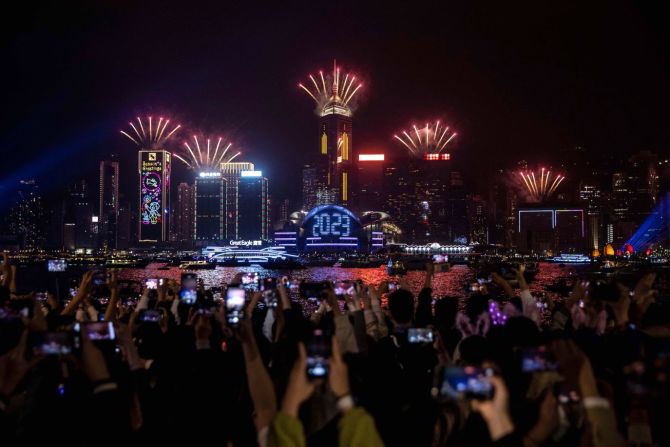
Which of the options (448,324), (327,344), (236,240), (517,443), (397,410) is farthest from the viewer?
(236,240)

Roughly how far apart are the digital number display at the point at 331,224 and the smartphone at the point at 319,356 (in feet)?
533

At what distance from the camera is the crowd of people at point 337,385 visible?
3217 millimetres

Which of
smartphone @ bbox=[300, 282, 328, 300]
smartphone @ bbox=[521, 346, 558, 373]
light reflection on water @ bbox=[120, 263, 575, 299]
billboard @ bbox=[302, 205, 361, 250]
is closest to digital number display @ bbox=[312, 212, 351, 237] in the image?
billboard @ bbox=[302, 205, 361, 250]

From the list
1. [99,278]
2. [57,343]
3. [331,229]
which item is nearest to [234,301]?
[99,278]

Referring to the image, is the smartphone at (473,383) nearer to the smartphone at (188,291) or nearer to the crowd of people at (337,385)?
the crowd of people at (337,385)

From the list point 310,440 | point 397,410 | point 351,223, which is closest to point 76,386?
point 310,440

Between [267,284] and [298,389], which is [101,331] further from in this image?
[267,284]

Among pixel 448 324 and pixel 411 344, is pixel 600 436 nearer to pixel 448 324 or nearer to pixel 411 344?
pixel 411 344

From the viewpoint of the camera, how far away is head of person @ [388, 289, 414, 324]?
6.64 meters

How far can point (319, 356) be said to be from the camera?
3283 mm

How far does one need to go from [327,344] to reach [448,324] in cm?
420

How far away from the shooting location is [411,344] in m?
5.80

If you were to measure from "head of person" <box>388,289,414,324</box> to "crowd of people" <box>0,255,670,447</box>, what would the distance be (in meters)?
0.02

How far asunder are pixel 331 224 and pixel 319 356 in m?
164
